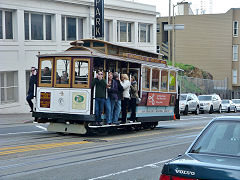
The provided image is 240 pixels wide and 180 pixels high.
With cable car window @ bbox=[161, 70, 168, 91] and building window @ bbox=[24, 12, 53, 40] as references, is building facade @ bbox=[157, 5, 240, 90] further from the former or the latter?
cable car window @ bbox=[161, 70, 168, 91]

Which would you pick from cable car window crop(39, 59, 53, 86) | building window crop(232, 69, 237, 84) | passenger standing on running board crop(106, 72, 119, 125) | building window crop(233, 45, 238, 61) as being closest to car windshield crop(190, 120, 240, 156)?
passenger standing on running board crop(106, 72, 119, 125)

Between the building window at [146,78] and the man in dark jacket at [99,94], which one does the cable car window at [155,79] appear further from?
the man in dark jacket at [99,94]

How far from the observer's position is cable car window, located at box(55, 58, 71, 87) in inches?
582

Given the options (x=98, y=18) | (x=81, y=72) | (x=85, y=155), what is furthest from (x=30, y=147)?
(x=98, y=18)

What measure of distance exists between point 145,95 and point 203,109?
806 inches

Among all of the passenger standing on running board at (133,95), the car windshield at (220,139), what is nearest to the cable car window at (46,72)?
the passenger standing on running board at (133,95)

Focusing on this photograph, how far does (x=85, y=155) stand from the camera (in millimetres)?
10969

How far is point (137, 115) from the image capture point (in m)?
16.9

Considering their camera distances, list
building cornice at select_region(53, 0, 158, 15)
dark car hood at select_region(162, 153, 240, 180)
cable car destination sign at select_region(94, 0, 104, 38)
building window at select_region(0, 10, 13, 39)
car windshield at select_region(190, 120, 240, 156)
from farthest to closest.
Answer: building cornice at select_region(53, 0, 158, 15) < cable car destination sign at select_region(94, 0, 104, 38) < building window at select_region(0, 10, 13, 39) < car windshield at select_region(190, 120, 240, 156) < dark car hood at select_region(162, 153, 240, 180)

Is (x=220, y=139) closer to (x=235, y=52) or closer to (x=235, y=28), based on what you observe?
(x=235, y=52)

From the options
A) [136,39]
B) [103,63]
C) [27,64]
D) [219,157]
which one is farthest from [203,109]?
[219,157]

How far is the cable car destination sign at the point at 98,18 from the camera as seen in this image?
30.6m

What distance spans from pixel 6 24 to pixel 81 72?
14.4m

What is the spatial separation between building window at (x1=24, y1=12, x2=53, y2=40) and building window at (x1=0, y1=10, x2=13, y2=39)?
1.09 metres
